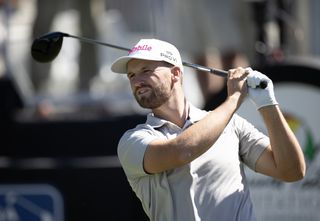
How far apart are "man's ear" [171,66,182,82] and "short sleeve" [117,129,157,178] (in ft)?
0.83

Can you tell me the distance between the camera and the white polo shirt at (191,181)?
4344 millimetres

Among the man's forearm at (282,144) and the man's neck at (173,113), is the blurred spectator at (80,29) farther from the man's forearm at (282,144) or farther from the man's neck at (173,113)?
the man's forearm at (282,144)

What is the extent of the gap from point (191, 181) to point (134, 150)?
250 millimetres

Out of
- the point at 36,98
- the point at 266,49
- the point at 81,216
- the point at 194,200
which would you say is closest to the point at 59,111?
the point at 36,98

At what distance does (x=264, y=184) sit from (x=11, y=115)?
1.74 metres

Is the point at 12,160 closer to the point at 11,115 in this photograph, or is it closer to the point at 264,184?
the point at 11,115

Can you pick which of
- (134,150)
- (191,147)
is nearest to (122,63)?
(134,150)

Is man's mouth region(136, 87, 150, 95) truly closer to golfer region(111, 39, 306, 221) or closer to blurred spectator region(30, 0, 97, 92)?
golfer region(111, 39, 306, 221)

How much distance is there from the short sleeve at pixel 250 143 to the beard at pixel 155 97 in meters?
0.35

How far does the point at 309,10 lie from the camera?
7.58 meters

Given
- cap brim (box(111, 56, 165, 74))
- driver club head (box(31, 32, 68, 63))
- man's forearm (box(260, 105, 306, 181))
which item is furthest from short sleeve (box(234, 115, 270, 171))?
driver club head (box(31, 32, 68, 63))

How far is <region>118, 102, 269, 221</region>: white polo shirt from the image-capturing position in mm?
4344

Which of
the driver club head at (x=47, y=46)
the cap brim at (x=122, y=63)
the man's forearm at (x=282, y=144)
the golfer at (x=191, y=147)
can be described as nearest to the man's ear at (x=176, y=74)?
the golfer at (x=191, y=147)

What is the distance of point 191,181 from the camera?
14.3 feet
